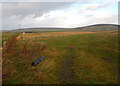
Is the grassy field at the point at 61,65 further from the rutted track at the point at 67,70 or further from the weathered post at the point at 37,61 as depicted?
the weathered post at the point at 37,61

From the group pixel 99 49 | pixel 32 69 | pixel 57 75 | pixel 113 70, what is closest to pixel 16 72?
pixel 32 69

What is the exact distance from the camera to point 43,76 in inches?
886

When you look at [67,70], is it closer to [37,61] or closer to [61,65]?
[61,65]

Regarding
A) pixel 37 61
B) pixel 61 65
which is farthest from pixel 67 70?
pixel 37 61

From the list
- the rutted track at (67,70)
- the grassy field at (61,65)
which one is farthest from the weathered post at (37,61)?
the rutted track at (67,70)

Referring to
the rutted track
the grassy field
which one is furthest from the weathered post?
the rutted track

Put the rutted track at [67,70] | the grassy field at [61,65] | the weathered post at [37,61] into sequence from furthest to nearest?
the weathered post at [37,61] < the grassy field at [61,65] < the rutted track at [67,70]

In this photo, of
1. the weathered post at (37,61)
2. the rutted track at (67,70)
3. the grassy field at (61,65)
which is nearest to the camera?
the rutted track at (67,70)

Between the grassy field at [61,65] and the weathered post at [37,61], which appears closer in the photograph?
the grassy field at [61,65]

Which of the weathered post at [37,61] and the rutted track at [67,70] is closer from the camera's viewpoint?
the rutted track at [67,70]

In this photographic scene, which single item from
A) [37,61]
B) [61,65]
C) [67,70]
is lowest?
[67,70]

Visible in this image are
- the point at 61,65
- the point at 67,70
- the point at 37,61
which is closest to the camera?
the point at 67,70

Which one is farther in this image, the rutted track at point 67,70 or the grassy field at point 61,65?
the grassy field at point 61,65

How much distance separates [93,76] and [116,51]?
1127cm
